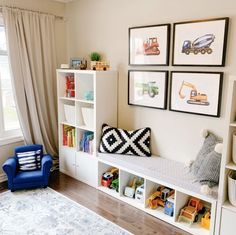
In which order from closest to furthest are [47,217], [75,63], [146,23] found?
[47,217]
[146,23]
[75,63]

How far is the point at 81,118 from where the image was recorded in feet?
11.3

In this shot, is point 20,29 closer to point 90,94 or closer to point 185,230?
point 90,94

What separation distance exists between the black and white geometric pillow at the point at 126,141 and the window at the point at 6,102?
4.58 feet

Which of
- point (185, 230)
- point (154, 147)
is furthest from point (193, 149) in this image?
point (185, 230)

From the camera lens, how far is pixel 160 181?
8.46ft

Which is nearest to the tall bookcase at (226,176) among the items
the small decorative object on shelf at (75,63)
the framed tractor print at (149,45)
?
the framed tractor print at (149,45)

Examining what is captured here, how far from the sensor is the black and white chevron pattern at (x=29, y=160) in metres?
3.32

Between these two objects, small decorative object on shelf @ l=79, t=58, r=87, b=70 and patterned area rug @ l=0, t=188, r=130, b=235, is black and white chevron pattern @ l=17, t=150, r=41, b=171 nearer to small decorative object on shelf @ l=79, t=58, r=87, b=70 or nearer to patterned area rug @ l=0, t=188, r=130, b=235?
patterned area rug @ l=0, t=188, r=130, b=235

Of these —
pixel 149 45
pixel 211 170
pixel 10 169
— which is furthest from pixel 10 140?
pixel 211 170

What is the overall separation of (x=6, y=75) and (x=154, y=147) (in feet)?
7.26

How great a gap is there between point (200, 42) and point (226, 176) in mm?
1303

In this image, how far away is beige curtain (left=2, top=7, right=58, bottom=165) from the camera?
335cm

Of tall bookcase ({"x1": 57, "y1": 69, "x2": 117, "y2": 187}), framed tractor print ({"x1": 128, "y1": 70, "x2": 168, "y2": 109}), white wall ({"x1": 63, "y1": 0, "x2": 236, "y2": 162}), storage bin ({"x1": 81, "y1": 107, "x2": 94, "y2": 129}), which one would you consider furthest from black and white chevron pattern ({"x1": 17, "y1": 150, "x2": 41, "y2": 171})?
framed tractor print ({"x1": 128, "y1": 70, "x2": 168, "y2": 109})

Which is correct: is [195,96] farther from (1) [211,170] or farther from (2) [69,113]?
(2) [69,113]
